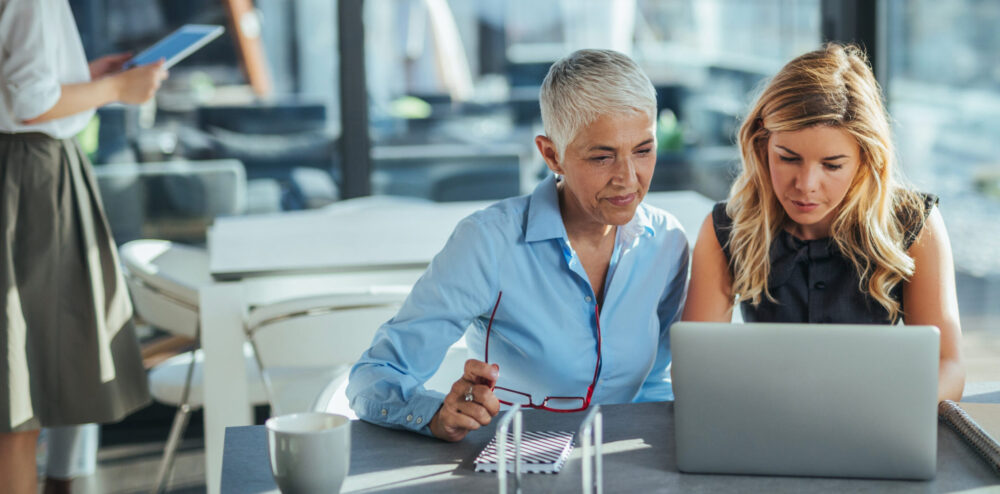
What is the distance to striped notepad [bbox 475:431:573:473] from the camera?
129 centimetres

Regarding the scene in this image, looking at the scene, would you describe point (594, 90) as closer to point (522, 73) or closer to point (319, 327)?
point (319, 327)

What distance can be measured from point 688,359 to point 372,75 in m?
2.94

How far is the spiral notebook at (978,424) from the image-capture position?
1.29m

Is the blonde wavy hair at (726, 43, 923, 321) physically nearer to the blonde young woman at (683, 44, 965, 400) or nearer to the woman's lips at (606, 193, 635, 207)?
the blonde young woman at (683, 44, 965, 400)

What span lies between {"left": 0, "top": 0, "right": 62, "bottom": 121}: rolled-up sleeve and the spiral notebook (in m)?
2.15

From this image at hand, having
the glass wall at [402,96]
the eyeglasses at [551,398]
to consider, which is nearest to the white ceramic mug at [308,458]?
the eyeglasses at [551,398]

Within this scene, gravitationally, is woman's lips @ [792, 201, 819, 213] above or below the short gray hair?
below

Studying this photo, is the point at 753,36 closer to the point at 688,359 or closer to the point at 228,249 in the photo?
the point at 228,249

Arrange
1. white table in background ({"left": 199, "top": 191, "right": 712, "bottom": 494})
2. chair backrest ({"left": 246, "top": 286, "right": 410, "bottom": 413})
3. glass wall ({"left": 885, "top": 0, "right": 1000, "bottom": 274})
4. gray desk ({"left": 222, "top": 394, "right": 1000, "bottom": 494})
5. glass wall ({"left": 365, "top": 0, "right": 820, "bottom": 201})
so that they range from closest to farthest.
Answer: gray desk ({"left": 222, "top": 394, "right": 1000, "bottom": 494})
chair backrest ({"left": 246, "top": 286, "right": 410, "bottom": 413})
white table in background ({"left": 199, "top": 191, "right": 712, "bottom": 494})
glass wall ({"left": 365, "top": 0, "right": 820, "bottom": 201})
glass wall ({"left": 885, "top": 0, "right": 1000, "bottom": 274})

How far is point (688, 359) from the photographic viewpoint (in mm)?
1218

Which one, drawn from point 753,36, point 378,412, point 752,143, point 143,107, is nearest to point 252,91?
point 143,107

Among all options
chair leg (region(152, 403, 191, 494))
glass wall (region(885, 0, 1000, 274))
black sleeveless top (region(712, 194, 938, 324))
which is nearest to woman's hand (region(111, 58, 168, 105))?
chair leg (region(152, 403, 191, 494))

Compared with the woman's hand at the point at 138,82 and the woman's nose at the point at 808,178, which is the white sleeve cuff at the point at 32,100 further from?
the woman's nose at the point at 808,178

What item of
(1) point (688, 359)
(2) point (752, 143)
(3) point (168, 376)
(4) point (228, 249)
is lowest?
(3) point (168, 376)
